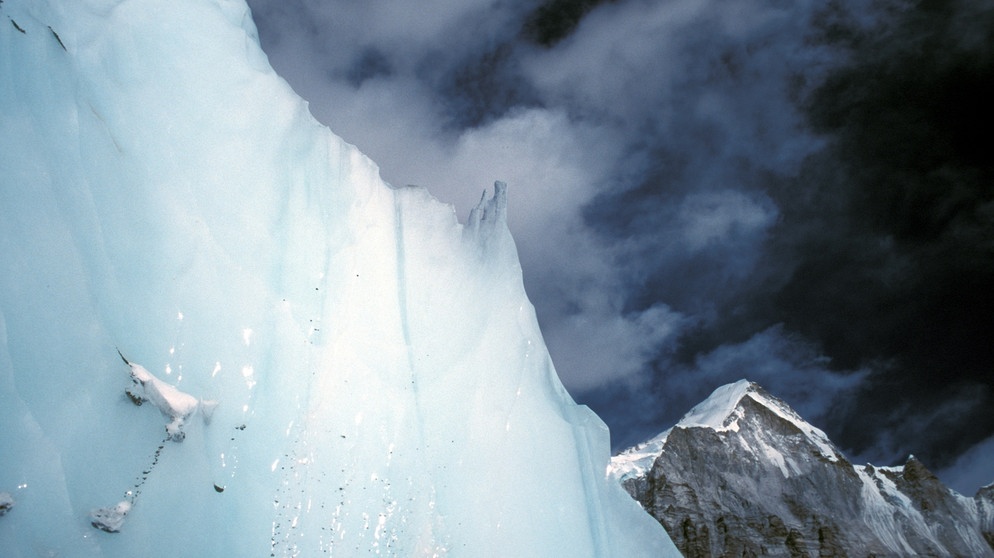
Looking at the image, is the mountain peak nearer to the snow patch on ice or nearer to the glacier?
the snow patch on ice

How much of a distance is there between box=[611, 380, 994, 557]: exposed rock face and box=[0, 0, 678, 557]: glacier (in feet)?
340

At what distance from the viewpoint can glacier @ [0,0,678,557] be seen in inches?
261

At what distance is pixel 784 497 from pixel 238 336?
130 meters

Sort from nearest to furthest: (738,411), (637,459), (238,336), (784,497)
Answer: (238,336), (784,497), (637,459), (738,411)

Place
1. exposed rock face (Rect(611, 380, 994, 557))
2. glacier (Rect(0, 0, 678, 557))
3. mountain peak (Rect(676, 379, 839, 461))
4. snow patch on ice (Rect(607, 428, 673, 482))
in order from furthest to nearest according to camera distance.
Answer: mountain peak (Rect(676, 379, 839, 461)), snow patch on ice (Rect(607, 428, 673, 482)), exposed rock face (Rect(611, 380, 994, 557)), glacier (Rect(0, 0, 678, 557))

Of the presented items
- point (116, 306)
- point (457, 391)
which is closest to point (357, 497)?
point (457, 391)

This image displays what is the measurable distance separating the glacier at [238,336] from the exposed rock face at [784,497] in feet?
340

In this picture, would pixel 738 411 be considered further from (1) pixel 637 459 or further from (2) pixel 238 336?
(2) pixel 238 336

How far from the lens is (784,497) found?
117750 mm

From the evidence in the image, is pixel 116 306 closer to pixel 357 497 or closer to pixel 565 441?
pixel 357 497

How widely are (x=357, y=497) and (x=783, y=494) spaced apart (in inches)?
5087

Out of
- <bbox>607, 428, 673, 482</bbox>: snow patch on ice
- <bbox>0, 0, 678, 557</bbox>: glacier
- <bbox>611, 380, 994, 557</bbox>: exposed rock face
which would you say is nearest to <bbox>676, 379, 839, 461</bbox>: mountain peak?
<bbox>611, 380, 994, 557</bbox>: exposed rock face

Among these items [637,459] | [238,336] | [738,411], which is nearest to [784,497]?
[738,411]

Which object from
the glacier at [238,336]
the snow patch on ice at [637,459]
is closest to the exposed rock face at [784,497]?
the snow patch on ice at [637,459]
